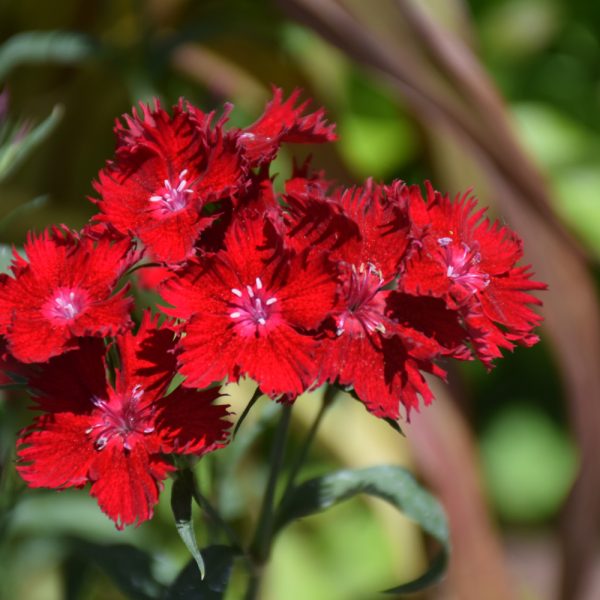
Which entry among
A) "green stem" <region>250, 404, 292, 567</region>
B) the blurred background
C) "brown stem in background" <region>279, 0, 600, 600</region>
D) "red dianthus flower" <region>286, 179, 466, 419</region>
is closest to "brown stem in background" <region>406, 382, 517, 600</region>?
the blurred background

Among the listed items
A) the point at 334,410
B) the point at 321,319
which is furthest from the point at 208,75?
the point at 321,319

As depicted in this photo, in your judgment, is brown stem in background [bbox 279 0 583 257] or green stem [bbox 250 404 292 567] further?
brown stem in background [bbox 279 0 583 257]

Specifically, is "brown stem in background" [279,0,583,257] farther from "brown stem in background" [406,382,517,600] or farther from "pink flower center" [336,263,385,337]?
"pink flower center" [336,263,385,337]

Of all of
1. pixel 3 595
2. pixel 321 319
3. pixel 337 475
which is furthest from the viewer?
pixel 3 595

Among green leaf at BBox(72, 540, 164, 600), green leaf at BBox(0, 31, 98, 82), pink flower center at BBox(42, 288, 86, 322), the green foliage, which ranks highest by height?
pink flower center at BBox(42, 288, 86, 322)

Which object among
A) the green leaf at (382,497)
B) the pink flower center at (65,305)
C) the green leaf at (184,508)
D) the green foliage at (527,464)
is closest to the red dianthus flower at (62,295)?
the pink flower center at (65,305)

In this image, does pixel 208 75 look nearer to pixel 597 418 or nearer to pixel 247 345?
pixel 597 418
